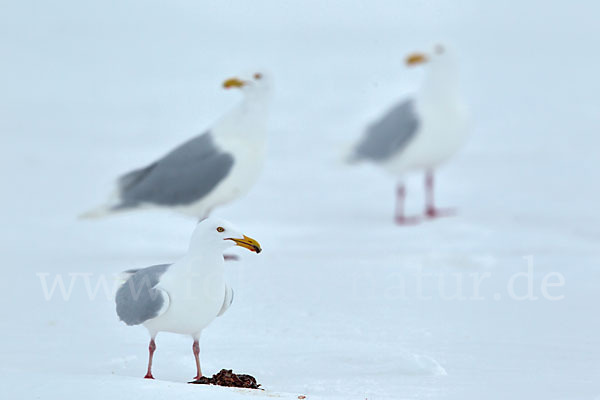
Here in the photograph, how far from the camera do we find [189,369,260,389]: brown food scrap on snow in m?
3.55

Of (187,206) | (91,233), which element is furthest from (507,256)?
(91,233)

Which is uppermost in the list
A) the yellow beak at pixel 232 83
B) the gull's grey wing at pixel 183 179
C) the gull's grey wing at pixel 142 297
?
the yellow beak at pixel 232 83

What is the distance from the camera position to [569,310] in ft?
15.7

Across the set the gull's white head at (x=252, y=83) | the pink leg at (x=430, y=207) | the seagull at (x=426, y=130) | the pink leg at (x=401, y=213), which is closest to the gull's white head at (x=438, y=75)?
the seagull at (x=426, y=130)

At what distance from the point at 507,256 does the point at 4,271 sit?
9.22ft

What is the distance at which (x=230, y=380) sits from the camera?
11.7 ft

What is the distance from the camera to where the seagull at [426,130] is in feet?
22.5

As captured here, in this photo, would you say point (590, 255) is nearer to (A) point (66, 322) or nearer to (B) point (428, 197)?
(B) point (428, 197)

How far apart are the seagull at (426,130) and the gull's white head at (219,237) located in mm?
3261

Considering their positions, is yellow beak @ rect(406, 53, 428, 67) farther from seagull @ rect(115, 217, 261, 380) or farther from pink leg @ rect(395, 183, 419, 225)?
seagull @ rect(115, 217, 261, 380)

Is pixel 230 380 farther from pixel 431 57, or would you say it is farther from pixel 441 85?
pixel 431 57

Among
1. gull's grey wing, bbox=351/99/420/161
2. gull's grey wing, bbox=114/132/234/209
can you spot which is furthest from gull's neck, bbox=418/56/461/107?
gull's grey wing, bbox=114/132/234/209

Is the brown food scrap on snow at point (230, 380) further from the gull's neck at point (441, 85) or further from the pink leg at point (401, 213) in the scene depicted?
the gull's neck at point (441, 85)

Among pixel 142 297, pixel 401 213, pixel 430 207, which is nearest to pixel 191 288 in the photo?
pixel 142 297
